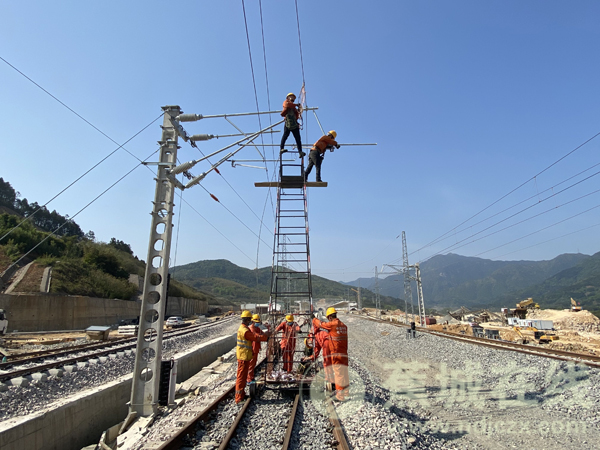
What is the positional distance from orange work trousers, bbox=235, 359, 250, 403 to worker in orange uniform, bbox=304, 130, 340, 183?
19.5 feet

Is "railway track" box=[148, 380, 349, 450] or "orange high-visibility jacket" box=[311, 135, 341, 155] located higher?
"orange high-visibility jacket" box=[311, 135, 341, 155]

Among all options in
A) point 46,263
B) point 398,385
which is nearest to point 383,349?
point 398,385

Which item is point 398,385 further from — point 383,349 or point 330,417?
point 383,349

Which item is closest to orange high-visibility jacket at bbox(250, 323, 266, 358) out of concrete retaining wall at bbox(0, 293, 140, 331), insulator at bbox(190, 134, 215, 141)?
insulator at bbox(190, 134, 215, 141)

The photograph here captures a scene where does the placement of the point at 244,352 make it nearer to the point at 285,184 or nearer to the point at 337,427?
the point at 337,427

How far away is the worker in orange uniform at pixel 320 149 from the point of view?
11180mm

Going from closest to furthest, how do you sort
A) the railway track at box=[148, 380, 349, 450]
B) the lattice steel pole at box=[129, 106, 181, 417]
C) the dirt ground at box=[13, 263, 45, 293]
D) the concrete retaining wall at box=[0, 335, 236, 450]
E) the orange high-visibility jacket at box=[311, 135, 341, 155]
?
the railway track at box=[148, 380, 349, 450] < the concrete retaining wall at box=[0, 335, 236, 450] < the lattice steel pole at box=[129, 106, 181, 417] < the orange high-visibility jacket at box=[311, 135, 341, 155] < the dirt ground at box=[13, 263, 45, 293]

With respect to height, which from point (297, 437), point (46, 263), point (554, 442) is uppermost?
point (46, 263)

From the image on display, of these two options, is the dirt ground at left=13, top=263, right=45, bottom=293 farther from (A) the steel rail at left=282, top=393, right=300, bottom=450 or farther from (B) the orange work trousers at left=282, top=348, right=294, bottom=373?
(A) the steel rail at left=282, top=393, right=300, bottom=450

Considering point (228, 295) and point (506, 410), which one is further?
point (228, 295)

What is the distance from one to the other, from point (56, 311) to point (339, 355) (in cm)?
3024

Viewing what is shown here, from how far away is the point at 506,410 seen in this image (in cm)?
909

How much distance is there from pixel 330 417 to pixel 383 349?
50.2ft

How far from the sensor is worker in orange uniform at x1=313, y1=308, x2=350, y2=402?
8.06 metres
